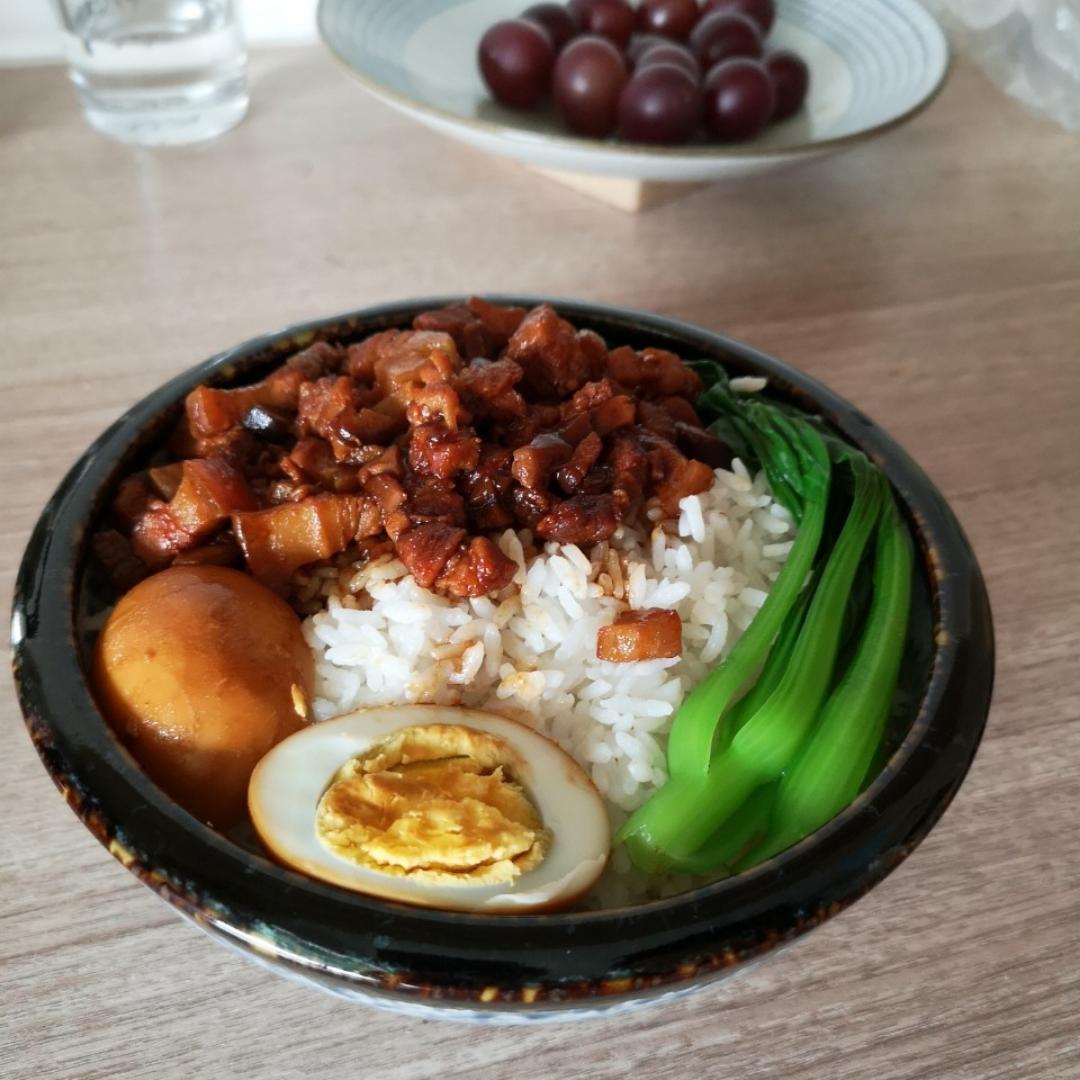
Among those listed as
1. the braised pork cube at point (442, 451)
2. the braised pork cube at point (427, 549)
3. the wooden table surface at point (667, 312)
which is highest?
the braised pork cube at point (442, 451)

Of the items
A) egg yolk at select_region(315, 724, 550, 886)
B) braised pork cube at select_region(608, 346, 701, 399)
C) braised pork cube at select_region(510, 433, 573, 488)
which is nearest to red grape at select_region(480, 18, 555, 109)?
braised pork cube at select_region(608, 346, 701, 399)

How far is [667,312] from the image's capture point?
1.97m

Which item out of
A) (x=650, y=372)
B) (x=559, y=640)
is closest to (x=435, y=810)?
(x=559, y=640)

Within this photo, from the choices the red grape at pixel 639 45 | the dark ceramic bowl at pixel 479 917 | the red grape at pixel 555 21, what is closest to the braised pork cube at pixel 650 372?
the dark ceramic bowl at pixel 479 917

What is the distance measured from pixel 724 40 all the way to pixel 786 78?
0.16 m

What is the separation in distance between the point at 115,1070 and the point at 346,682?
1.35 ft

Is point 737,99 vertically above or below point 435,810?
above

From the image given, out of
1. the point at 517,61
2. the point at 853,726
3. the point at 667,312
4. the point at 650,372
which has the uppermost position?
the point at 517,61

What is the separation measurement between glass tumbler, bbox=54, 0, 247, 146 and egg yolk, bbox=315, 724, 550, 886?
182 cm

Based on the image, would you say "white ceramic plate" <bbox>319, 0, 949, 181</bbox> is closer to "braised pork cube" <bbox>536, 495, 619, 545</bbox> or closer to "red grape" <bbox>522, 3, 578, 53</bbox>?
"red grape" <bbox>522, 3, 578, 53</bbox>

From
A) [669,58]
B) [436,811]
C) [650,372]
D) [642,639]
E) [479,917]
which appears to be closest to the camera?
[479,917]

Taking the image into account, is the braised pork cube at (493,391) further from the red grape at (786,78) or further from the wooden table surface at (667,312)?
the red grape at (786,78)

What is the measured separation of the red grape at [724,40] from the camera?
2.23 m

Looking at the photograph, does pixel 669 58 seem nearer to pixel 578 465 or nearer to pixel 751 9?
pixel 751 9
